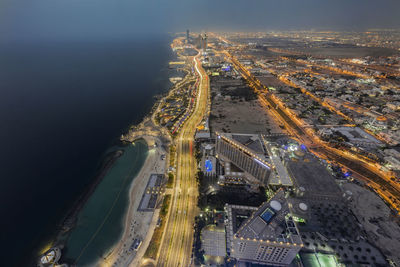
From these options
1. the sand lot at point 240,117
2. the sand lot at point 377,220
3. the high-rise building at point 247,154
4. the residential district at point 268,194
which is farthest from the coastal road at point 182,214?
the sand lot at point 377,220

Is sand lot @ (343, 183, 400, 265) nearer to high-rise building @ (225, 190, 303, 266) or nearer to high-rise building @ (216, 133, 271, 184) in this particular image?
A: high-rise building @ (216, 133, 271, 184)

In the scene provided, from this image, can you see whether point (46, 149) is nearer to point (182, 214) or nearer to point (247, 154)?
point (182, 214)

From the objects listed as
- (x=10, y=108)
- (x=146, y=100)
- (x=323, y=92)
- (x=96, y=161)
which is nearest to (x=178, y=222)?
(x=96, y=161)

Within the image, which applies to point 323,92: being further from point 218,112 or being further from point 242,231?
point 242,231

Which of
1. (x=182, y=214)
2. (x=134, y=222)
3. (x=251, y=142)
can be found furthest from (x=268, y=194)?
(x=134, y=222)

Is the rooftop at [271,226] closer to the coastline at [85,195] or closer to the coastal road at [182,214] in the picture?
the coastal road at [182,214]

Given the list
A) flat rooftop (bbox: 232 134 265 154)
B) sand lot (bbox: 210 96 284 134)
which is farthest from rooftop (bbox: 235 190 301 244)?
sand lot (bbox: 210 96 284 134)
